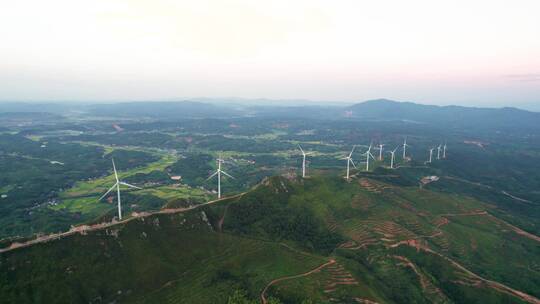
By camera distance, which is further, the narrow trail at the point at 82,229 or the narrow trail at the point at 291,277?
the narrow trail at the point at 291,277

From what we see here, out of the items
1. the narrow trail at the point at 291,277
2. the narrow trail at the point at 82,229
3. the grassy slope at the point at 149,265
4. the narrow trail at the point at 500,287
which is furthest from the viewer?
the narrow trail at the point at 500,287

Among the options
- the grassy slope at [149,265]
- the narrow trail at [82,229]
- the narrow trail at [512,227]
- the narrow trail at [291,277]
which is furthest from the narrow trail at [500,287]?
the narrow trail at [82,229]

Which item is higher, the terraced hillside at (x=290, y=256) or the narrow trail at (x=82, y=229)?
the narrow trail at (x=82, y=229)

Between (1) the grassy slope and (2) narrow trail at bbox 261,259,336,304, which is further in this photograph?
(2) narrow trail at bbox 261,259,336,304

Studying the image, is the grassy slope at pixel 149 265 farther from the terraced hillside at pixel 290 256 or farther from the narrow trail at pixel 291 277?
the narrow trail at pixel 291 277

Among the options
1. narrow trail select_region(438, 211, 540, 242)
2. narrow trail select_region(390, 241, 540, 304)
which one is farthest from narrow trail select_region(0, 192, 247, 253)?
narrow trail select_region(438, 211, 540, 242)

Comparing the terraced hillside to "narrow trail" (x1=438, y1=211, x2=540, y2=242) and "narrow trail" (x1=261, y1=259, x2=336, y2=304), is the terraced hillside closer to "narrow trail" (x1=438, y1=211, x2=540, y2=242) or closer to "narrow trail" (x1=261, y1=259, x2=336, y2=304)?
"narrow trail" (x1=261, y1=259, x2=336, y2=304)

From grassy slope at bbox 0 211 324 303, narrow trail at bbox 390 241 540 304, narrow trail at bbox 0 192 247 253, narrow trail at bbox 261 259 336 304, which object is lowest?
narrow trail at bbox 390 241 540 304

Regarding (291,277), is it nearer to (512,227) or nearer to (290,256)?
(290,256)
